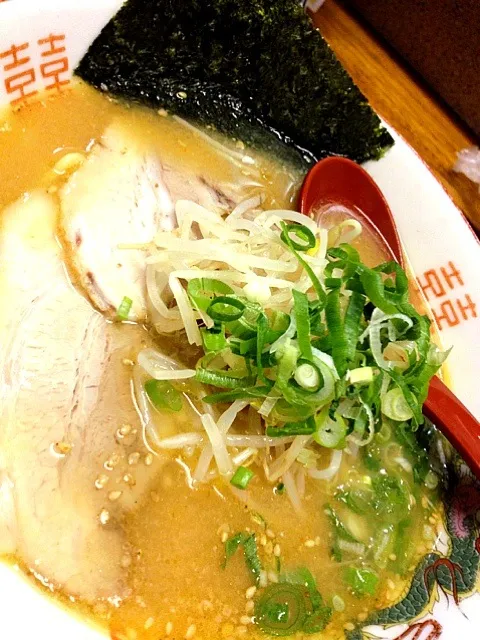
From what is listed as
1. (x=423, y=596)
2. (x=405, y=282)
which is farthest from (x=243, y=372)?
(x=423, y=596)

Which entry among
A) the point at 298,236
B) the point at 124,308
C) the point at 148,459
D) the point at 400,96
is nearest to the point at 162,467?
the point at 148,459

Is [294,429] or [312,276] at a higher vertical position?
[312,276]

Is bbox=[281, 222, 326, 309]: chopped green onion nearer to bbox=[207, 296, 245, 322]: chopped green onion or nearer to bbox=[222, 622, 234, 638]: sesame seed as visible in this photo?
bbox=[207, 296, 245, 322]: chopped green onion

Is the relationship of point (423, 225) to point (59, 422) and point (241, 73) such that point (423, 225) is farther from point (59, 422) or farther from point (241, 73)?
point (59, 422)

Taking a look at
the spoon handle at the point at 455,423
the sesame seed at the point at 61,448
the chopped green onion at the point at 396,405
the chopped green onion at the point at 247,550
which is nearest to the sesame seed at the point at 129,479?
the sesame seed at the point at 61,448

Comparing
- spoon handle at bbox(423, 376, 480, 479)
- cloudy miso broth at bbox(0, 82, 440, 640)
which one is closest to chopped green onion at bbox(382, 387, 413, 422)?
cloudy miso broth at bbox(0, 82, 440, 640)

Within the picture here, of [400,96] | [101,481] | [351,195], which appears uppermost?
[400,96]

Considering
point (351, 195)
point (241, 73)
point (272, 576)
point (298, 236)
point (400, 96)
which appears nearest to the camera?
point (272, 576)
